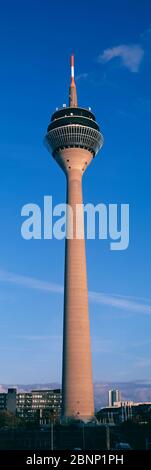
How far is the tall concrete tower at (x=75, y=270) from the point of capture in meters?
122

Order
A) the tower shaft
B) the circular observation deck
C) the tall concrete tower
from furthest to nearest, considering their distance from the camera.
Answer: the circular observation deck
the tall concrete tower
the tower shaft

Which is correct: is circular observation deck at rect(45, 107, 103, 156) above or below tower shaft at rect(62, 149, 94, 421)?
above

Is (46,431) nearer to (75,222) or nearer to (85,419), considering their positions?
(85,419)

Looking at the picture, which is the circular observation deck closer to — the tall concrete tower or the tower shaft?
the tall concrete tower

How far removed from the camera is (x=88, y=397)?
123 meters

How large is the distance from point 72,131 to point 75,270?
120ft

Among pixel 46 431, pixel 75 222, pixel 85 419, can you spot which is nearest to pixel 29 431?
pixel 46 431

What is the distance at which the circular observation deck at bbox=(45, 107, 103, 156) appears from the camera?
467 ft
